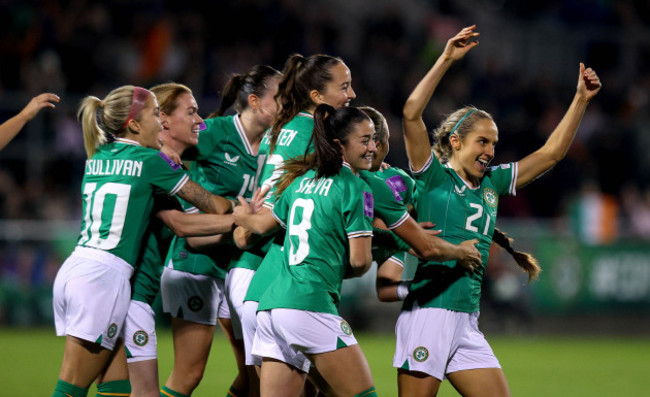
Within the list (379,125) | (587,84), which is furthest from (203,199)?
(587,84)

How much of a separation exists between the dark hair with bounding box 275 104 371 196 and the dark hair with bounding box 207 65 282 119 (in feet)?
4.21

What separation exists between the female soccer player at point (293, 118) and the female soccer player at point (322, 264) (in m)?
0.40

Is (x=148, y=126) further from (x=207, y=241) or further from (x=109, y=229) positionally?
(x=207, y=241)

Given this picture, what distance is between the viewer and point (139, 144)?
550 cm

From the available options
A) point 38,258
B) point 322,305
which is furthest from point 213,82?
point 322,305

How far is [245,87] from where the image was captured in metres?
6.26

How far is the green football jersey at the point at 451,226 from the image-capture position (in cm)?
536

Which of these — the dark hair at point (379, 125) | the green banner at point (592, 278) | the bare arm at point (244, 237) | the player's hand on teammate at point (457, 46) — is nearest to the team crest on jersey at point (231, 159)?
the bare arm at point (244, 237)

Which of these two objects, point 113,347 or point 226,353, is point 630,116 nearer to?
point 226,353

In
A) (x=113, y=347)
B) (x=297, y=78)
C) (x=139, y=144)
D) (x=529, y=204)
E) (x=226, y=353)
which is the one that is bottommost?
(x=226, y=353)

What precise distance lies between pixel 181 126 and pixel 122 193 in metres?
0.85

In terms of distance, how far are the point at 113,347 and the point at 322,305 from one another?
1.45 metres

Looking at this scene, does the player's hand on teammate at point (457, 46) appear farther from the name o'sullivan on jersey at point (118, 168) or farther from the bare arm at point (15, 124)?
the bare arm at point (15, 124)

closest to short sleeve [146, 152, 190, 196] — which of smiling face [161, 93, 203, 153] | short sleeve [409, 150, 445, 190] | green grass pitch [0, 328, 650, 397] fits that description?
smiling face [161, 93, 203, 153]
